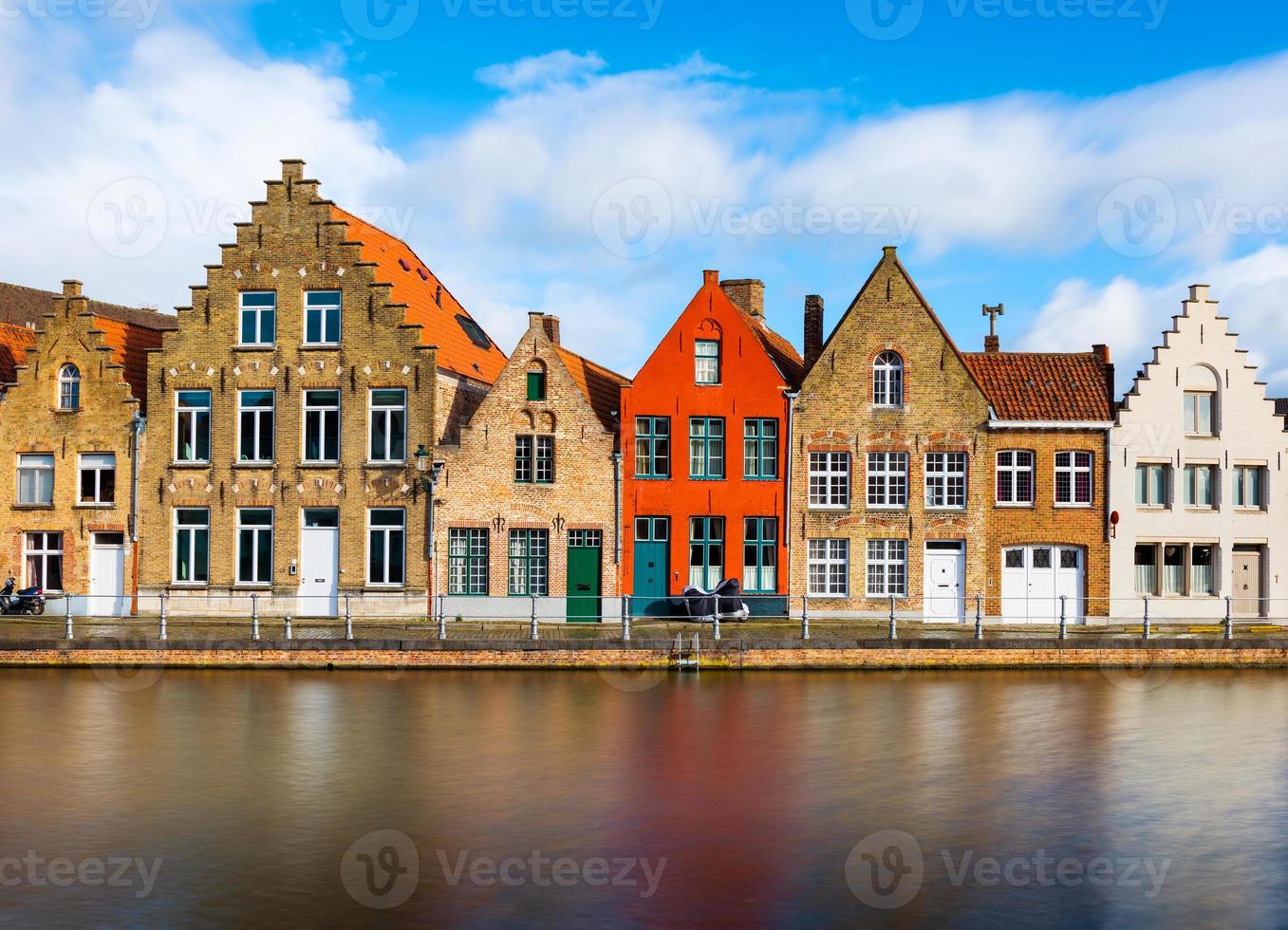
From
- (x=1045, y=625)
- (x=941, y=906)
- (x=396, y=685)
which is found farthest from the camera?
(x=1045, y=625)

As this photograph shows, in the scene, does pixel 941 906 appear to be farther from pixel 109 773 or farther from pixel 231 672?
pixel 231 672

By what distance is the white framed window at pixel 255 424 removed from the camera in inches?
1387

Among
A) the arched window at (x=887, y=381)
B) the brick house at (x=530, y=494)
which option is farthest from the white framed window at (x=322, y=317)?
the arched window at (x=887, y=381)

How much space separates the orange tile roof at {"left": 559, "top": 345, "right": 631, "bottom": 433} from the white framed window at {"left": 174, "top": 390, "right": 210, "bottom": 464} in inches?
377

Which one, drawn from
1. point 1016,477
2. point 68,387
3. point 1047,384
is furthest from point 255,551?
point 1047,384

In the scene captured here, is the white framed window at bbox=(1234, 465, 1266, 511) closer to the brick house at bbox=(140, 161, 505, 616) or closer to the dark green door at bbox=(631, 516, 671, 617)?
the dark green door at bbox=(631, 516, 671, 617)

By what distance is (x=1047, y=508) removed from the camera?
116 feet

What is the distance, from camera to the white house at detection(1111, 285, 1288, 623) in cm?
3575

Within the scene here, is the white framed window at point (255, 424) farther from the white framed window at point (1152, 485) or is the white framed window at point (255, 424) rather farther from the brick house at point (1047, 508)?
the white framed window at point (1152, 485)

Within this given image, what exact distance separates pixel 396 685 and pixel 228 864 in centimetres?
1296

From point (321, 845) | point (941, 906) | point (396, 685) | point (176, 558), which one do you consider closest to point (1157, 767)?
point (941, 906)

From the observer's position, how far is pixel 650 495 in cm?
3531

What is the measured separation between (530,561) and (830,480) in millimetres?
8178

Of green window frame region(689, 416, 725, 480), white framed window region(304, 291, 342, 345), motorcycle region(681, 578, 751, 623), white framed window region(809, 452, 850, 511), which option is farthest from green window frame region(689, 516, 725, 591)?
white framed window region(304, 291, 342, 345)
